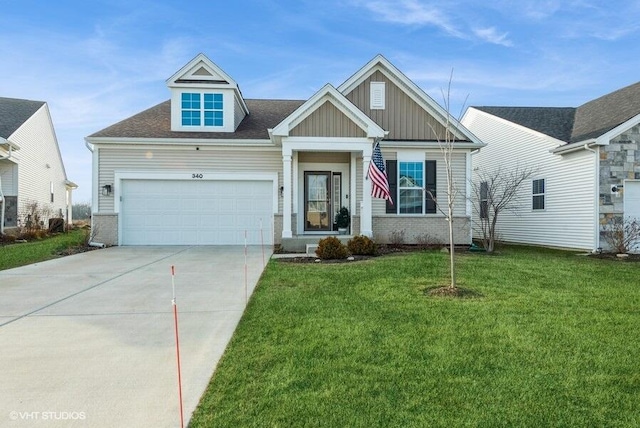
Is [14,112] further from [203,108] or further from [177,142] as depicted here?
[177,142]

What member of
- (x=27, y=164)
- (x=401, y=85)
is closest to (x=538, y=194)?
(x=401, y=85)

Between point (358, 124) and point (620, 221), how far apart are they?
8994mm

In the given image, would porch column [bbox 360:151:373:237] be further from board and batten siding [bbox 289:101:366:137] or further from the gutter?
the gutter

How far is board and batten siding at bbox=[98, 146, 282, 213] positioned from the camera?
14.7m

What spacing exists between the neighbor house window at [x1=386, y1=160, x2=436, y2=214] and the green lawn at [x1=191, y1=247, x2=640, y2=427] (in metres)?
7.56

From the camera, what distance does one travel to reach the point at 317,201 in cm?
1545

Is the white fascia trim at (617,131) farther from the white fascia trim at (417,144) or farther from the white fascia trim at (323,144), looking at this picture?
the white fascia trim at (323,144)

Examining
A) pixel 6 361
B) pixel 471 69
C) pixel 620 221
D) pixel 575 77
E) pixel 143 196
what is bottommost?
pixel 6 361

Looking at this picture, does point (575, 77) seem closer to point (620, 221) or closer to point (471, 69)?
point (471, 69)

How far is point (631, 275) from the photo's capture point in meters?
→ 8.95

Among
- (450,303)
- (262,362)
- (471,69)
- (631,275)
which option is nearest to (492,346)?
(450,303)

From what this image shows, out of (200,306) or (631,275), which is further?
(631,275)

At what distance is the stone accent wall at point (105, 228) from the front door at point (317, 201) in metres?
6.75

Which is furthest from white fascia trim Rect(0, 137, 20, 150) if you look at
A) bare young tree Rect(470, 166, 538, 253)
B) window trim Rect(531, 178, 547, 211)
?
window trim Rect(531, 178, 547, 211)
